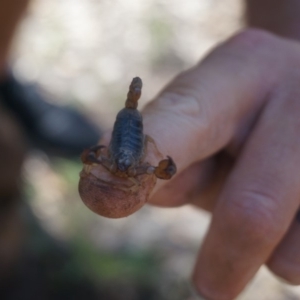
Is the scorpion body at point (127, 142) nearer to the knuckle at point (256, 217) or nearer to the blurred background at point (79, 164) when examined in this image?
the knuckle at point (256, 217)

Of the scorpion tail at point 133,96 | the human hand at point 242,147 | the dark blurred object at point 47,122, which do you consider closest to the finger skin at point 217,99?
the human hand at point 242,147

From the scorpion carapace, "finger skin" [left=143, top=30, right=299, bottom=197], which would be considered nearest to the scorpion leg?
the scorpion carapace

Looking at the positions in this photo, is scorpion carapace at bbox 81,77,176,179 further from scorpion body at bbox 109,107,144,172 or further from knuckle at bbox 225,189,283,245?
knuckle at bbox 225,189,283,245

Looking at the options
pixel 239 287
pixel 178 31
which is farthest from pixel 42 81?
pixel 239 287

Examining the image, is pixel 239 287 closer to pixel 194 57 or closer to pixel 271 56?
pixel 271 56

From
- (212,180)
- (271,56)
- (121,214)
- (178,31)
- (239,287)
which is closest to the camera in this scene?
(121,214)
